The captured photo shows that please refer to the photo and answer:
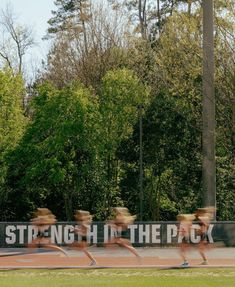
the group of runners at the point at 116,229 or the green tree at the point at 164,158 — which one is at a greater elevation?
the green tree at the point at 164,158

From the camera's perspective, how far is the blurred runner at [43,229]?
21969 mm

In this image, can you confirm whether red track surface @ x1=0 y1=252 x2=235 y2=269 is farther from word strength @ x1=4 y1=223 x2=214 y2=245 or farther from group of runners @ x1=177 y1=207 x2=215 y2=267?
word strength @ x1=4 y1=223 x2=214 y2=245

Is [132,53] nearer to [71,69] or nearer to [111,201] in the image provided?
[71,69]

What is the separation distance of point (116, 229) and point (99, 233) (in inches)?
93.3

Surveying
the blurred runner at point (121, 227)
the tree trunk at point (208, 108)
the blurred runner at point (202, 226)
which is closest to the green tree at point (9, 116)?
the tree trunk at point (208, 108)

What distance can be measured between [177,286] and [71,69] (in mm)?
31169

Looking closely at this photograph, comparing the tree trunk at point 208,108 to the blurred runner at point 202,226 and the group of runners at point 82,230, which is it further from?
the blurred runner at point 202,226

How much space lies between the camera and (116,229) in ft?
72.7

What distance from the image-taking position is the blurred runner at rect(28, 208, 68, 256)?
2197cm

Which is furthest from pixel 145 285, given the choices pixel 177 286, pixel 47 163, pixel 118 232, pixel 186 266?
pixel 47 163

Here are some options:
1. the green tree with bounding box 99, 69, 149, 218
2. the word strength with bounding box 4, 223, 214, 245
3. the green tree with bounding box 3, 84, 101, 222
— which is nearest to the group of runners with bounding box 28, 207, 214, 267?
the word strength with bounding box 4, 223, 214, 245

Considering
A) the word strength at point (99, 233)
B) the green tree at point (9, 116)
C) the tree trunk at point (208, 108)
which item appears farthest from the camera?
the green tree at point (9, 116)

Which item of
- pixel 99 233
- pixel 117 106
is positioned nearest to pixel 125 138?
pixel 117 106

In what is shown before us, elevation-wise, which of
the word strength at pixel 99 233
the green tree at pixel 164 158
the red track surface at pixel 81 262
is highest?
the green tree at pixel 164 158
